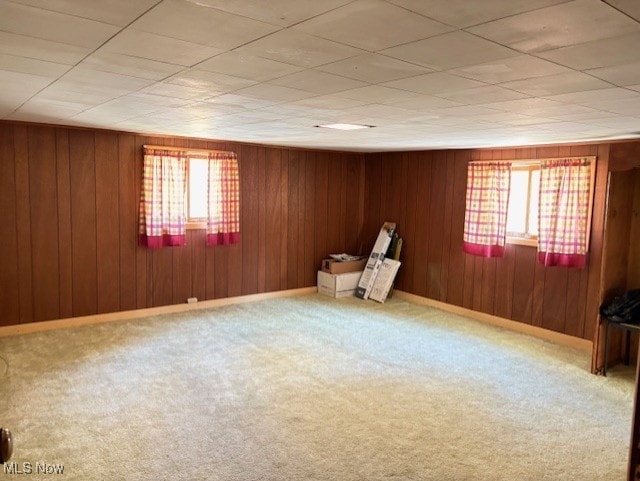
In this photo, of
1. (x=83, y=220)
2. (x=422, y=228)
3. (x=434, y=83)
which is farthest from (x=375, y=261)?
(x=434, y=83)

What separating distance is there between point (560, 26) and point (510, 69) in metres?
0.53

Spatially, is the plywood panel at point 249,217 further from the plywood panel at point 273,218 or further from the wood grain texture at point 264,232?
the plywood panel at point 273,218

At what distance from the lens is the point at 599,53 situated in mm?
1774

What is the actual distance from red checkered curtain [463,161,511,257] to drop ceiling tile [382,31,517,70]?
385cm

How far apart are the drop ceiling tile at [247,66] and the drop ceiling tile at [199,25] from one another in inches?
7.5

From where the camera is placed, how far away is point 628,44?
1660mm

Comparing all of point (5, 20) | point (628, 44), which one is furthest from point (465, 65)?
point (5, 20)

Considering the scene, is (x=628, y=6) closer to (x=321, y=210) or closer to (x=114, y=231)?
(x=114, y=231)

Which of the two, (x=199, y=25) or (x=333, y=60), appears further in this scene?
(x=333, y=60)

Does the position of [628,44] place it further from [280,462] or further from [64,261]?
[64,261]

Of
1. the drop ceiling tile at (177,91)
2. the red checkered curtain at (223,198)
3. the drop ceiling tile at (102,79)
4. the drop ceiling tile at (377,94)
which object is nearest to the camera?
the drop ceiling tile at (102,79)

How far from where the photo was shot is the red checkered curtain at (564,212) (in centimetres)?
483

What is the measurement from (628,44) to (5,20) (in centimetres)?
206

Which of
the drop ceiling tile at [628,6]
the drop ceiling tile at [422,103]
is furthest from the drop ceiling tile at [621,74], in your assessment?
the drop ceiling tile at [422,103]
